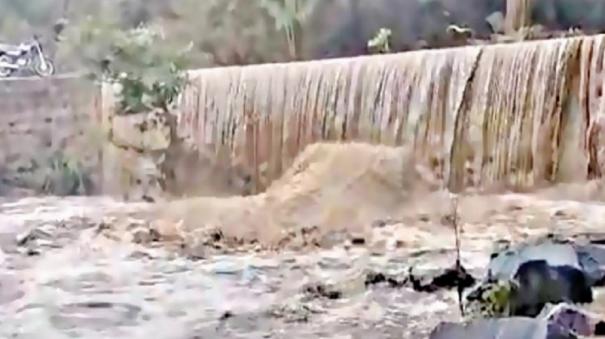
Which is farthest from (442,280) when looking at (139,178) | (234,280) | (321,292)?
(139,178)

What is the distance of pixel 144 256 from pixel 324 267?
1.04 ft

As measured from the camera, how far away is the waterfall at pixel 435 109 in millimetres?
1810

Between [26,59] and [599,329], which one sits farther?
[26,59]

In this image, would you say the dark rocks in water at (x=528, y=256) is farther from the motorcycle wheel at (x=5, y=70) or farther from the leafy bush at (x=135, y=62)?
the motorcycle wheel at (x=5, y=70)

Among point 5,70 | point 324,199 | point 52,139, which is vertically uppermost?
point 5,70

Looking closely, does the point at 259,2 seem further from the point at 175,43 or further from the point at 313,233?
the point at 313,233

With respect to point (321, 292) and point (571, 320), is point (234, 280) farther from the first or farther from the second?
point (571, 320)

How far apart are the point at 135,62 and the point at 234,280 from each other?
1.42 ft

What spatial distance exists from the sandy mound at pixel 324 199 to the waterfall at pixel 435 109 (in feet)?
0.09

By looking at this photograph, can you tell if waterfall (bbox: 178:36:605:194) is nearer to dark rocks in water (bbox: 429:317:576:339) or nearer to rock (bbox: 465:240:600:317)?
rock (bbox: 465:240:600:317)

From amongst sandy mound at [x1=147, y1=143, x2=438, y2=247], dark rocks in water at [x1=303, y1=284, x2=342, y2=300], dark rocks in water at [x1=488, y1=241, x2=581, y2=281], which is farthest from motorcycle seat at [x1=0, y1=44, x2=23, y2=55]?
dark rocks in water at [x1=488, y1=241, x2=581, y2=281]

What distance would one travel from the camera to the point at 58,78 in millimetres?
1854

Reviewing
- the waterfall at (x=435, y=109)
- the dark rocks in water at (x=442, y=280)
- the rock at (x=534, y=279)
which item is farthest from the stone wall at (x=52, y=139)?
the rock at (x=534, y=279)

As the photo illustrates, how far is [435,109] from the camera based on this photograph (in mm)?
1833
